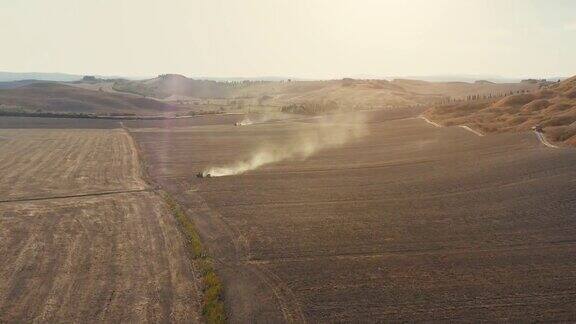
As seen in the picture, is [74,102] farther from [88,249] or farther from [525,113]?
[88,249]

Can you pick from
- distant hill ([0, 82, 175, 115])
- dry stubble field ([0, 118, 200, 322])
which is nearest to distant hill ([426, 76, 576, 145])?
dry stubble field ([0, 118, 200, 322])

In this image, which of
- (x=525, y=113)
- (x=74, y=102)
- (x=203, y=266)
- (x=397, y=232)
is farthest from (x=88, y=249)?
(x=74, y=102)

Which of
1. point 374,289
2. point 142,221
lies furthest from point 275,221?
point 374,289

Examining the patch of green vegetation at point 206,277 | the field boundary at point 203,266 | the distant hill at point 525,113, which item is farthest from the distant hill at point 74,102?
the patch of green vegetation at point 206,277

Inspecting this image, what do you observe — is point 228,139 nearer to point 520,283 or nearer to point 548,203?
point 548,203

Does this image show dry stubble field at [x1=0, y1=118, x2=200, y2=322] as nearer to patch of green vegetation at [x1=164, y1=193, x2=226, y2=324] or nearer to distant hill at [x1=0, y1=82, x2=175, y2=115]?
patch of green vegetation at [x1=164, y1=193, x2=226, y2=324]
